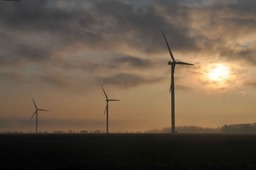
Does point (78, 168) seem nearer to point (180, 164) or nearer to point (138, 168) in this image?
point (138, 168)

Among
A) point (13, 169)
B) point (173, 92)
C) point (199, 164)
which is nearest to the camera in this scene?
point (13, 169)

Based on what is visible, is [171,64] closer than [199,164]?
No

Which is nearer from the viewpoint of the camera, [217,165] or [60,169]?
[60,169]

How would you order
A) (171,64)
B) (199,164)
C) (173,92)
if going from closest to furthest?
(199,164), (173,92), (171,64)

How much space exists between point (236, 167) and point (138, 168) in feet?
45.8

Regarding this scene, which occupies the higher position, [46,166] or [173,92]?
[173,92]

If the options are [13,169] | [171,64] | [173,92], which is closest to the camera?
[13,169]

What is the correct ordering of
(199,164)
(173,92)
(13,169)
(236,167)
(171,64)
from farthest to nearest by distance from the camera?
(171,64) < (173,92) < (199,164) < (236,167) < (13,169)

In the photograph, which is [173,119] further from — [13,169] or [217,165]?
[13,169]

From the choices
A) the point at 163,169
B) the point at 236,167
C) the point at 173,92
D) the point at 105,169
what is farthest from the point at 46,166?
the point at 173,92

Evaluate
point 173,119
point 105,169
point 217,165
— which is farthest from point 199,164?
point 173,119

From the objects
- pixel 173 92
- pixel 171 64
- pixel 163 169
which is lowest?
pixel 163 169

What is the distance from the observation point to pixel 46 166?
66625 mm

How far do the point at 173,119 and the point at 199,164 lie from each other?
122718 millimetres
